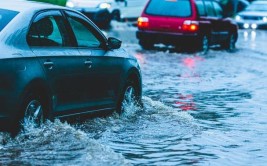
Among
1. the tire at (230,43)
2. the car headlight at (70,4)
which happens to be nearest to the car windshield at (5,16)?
the tire at (230,43)

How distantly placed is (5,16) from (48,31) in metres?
0.62

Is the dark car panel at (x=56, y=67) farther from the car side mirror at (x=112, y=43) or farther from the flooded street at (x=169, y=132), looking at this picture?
the flooded street at (x=169, y=132)

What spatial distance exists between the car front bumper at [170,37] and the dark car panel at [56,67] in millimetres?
12253

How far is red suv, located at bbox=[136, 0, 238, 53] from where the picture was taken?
917 inches

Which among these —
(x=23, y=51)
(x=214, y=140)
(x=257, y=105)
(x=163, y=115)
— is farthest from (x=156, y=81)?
(x=23, y=51)

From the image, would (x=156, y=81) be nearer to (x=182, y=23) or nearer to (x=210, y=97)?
(x=210, y=97)

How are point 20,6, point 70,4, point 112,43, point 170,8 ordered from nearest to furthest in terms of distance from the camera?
point 20,6, point 112,43, point 170,8, point 70,4

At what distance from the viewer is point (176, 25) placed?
23250 millimetres

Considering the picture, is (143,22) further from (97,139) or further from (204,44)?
(97,139)

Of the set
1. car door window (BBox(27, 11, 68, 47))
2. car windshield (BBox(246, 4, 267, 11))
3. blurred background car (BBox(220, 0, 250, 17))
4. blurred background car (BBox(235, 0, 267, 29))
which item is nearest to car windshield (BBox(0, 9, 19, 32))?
car door window (BBox(27, 11, 68, 47))

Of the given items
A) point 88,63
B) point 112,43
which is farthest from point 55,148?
point 112,43

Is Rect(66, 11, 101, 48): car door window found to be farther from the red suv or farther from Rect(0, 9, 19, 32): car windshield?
the red suv

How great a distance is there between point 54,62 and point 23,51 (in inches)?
23.2

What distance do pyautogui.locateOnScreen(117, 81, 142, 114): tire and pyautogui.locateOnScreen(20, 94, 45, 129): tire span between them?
2.21 m
